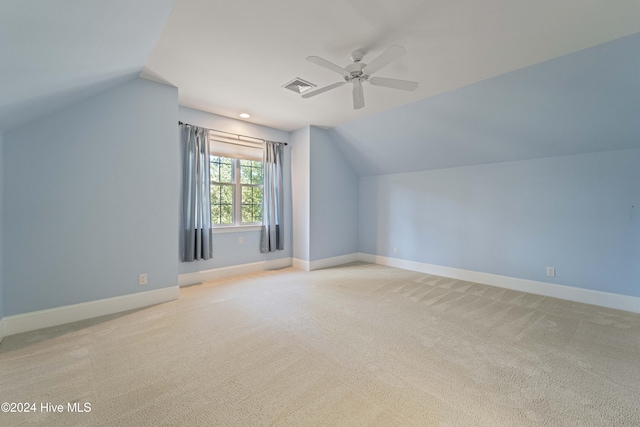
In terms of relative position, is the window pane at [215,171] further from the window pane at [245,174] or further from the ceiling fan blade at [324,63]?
the ceiling fan blade at [324,63]

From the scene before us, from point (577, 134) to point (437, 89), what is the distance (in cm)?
173

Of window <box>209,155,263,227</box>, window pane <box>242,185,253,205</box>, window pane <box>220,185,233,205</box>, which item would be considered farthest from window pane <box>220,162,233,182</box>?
window pane <box>242,185,253,205</box>

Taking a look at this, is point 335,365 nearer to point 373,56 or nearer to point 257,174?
point 373,56

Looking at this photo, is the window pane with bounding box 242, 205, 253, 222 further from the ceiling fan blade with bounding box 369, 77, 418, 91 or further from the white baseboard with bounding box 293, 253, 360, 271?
the ceiling fan blade with bounding box 369, 77, 418, 91

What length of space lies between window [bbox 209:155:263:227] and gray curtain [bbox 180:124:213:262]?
26 centimetres

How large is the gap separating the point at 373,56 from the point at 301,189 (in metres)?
2.78

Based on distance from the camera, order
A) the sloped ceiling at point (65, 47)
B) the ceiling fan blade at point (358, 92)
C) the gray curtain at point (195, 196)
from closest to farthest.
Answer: the sloped ceiling at point (65, 47)
the ceiling fan blade at point (358, 92)
the gray curtain at point (195, 196)

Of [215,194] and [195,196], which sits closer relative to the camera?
[195,196]

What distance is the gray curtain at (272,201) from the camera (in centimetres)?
473

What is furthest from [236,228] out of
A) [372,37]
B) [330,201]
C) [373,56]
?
[372,37]

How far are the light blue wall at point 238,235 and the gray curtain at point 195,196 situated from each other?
0.54 feet

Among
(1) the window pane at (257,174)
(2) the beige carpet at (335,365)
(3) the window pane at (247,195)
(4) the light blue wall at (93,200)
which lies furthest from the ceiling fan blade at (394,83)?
(3) the window pane at (247,195)

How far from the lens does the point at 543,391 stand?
1.69 m

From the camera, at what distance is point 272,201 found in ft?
15.8
